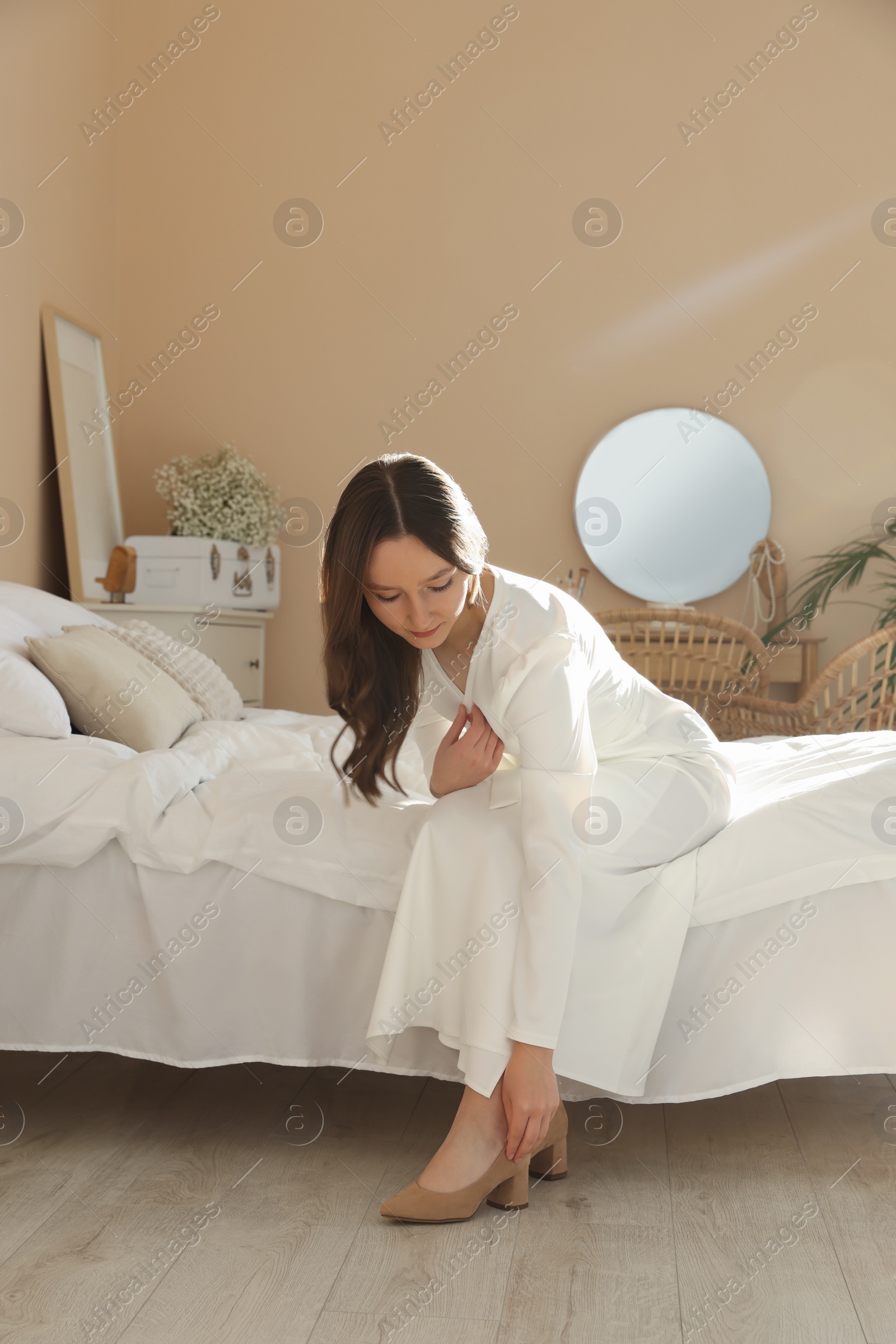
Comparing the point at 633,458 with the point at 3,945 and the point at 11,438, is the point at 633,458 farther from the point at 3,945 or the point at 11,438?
the point at 3,945

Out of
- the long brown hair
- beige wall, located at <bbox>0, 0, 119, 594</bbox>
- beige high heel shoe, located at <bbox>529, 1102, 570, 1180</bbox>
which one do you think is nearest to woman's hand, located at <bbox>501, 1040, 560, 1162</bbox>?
beige high heel shoe, located at <bbox>529, 1102, 570, 1180</bbox>

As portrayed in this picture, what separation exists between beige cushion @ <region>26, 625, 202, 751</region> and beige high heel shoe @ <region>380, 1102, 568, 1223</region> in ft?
3.19

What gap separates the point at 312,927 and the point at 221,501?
7.24ft

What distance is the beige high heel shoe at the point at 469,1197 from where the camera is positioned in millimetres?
1360

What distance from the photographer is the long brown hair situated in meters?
1.43

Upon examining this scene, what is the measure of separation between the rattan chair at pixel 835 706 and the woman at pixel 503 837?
1.26 metres

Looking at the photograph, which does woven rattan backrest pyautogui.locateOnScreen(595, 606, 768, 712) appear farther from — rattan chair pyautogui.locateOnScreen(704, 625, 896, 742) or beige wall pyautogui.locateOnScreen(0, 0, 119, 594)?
beige wall pyautogui.locateOnScreen(0, 0, 119, 594)

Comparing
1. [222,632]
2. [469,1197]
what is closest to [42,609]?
[222,632]

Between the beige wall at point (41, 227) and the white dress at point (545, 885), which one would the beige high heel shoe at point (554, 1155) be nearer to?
the white dress at point (545, 885)

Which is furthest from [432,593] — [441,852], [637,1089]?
[637,1089]

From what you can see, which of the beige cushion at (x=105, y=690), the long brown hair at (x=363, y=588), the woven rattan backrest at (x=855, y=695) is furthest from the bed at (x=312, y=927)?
the woven rattan backrest at (x=855, y=695)

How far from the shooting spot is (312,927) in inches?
62.0

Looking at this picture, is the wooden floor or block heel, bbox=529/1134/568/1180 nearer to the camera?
the wooden floor

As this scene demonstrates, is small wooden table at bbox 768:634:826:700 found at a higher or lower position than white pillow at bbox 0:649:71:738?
lower
